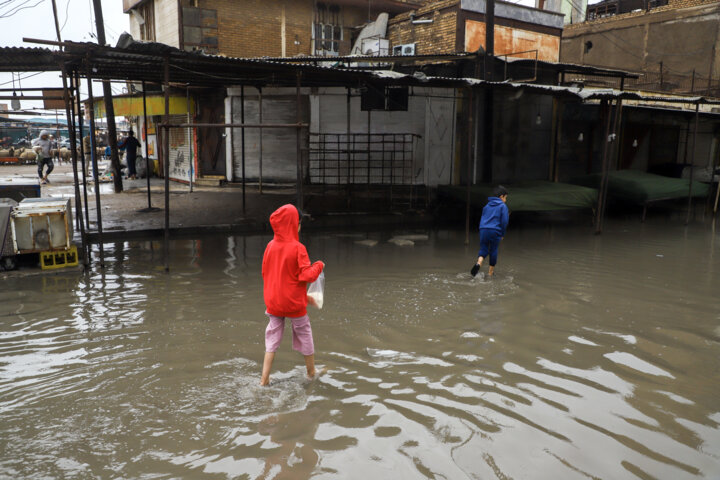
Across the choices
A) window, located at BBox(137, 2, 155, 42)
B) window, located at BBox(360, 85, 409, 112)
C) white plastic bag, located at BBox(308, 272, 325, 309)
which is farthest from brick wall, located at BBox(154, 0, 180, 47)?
white plastic bag, located at BBox(308, 272, 325, 309)

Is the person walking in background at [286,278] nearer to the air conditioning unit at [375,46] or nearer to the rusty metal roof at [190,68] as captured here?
the rusty metal roof at [190,68]

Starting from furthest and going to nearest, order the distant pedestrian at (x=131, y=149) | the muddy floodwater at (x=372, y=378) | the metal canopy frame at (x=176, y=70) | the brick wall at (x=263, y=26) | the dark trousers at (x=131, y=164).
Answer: the dark trousers at (x=131, y=164) → the distant pedestrian at (x=131, y=149) → the brick wall at (x=263, y=26) → the metal canopy frame at (x=176, y=70) → the muddy floodwater at (x=372, y=378)

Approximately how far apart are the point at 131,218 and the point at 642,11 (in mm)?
26984

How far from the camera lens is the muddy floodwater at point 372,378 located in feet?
11.4

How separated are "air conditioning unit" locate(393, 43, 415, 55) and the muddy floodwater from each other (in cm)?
1466

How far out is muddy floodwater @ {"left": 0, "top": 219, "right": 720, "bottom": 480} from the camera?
3482 millimetres

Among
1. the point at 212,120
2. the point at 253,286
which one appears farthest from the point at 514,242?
the point at 212,120

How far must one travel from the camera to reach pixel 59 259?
840 cm

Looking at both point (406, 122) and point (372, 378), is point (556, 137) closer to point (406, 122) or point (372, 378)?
point (406, 122)

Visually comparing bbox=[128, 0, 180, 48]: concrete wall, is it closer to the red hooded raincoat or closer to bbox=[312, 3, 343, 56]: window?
bbox=[312, 3, 343, 56]: window

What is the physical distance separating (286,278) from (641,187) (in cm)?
1291

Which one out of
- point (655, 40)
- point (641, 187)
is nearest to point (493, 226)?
point (641, 187)

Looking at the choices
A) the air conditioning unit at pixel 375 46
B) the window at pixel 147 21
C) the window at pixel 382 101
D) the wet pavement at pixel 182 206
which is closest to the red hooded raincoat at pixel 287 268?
the wet pavement at pixel 182 206

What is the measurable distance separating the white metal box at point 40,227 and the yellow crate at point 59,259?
0.30ft
